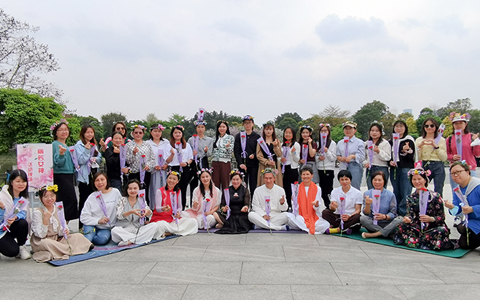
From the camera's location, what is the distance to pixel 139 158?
20.8 feet

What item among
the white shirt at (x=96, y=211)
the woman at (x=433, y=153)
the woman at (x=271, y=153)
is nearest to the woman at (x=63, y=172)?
the white shirt at (x=96, y=211)

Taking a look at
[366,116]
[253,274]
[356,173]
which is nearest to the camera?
[253,274]

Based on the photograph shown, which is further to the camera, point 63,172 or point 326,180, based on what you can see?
point 326,180

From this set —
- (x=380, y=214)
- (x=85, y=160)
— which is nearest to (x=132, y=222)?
(x=85, y=160)

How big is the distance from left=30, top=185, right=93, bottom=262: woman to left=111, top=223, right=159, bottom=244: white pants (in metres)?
0.42

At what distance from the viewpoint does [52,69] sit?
56.4 ft

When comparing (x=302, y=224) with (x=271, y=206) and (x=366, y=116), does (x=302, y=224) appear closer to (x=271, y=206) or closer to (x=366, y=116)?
(x=271, y=206)

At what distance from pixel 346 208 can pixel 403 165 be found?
1401 mm

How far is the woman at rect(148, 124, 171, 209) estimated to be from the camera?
657 centimetres

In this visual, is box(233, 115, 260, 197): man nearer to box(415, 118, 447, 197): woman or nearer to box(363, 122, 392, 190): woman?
box(363, 122, 392, 190): woman

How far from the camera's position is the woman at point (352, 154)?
6543 millimetres

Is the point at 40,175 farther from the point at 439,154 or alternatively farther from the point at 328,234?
the point at 439,154

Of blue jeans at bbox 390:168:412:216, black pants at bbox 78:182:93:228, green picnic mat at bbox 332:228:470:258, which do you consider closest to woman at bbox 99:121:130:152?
black pants at bbox 78:182:93:228

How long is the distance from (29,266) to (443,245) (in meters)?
5.49
